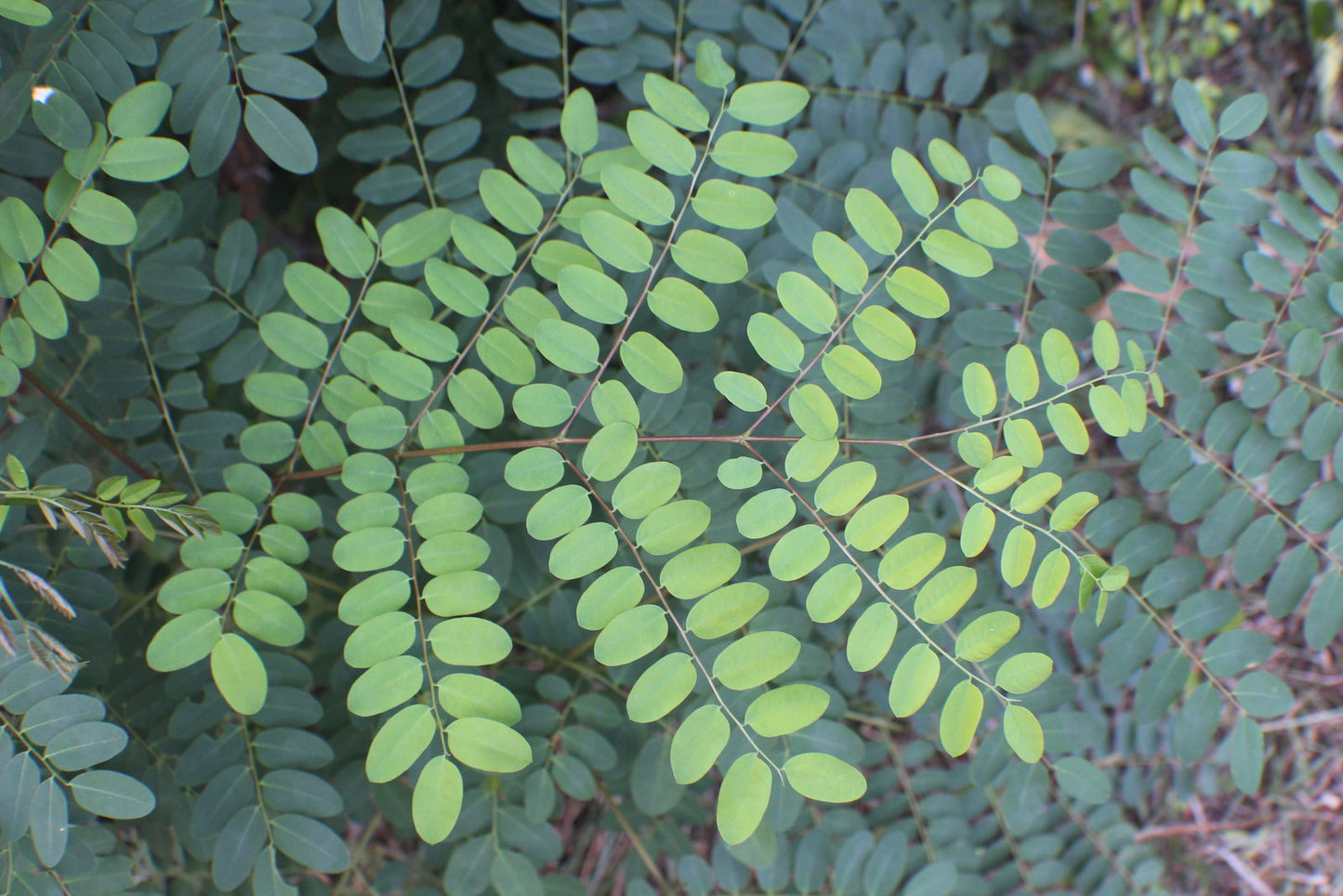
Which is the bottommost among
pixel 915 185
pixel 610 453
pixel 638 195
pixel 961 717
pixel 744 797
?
pixel 744 797

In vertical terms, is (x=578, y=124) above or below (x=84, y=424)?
above

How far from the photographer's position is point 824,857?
71.3 inches

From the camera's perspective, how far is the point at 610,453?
124 cm

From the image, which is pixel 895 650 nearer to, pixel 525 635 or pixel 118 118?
pixel 525 635

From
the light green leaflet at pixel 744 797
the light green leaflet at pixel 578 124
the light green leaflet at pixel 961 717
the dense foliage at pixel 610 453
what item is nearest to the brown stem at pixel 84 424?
the dense foliage at pixel 610 453

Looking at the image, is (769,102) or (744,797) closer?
(744,797)

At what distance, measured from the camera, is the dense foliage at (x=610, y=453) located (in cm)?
123

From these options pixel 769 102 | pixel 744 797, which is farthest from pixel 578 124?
pixel 744 797

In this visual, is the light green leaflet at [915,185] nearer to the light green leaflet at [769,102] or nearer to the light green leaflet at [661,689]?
the light green leaflet at [769,102]

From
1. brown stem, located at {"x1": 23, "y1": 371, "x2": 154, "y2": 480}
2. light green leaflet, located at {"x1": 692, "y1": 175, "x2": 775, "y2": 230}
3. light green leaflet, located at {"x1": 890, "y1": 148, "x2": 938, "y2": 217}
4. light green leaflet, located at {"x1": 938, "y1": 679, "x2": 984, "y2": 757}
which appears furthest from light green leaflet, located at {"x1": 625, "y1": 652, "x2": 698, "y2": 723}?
brown stem, located at {"x1": 23, "y1": 371, "x2": 154, "y2": 480}

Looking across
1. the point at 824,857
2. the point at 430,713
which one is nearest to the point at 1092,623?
the point at 824,857

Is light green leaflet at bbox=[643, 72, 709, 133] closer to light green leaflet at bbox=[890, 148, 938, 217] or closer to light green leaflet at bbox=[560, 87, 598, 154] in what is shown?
light green leaflet at bbox=[560, 87, 598, 154]

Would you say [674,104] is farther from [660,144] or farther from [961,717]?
[961,717]

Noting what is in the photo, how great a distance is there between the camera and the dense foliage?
4.02 feet
